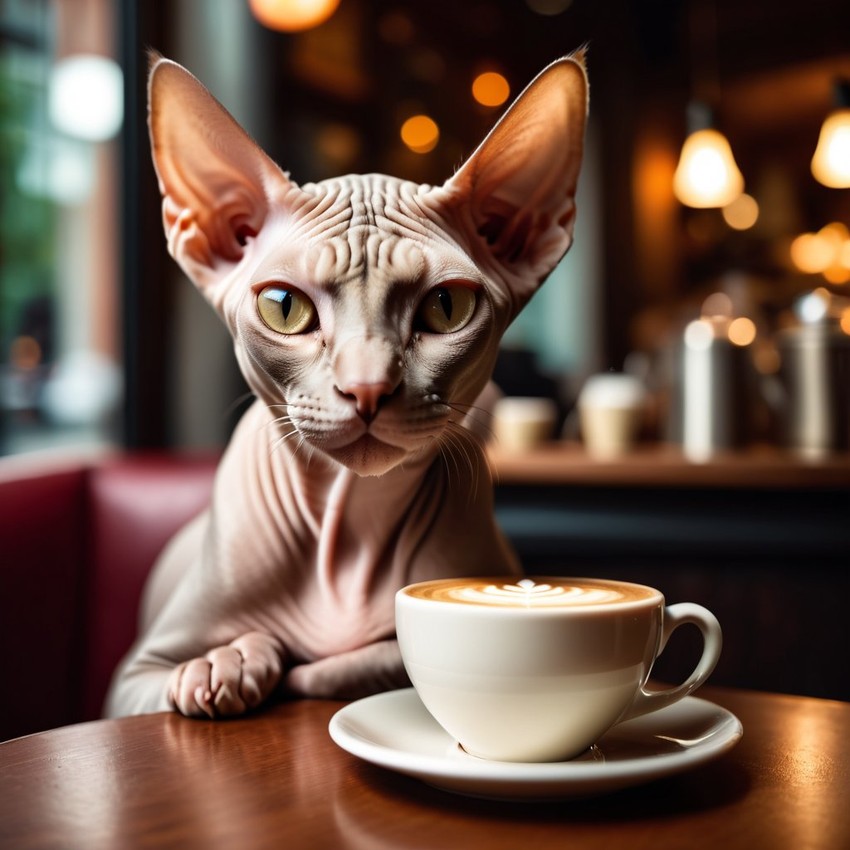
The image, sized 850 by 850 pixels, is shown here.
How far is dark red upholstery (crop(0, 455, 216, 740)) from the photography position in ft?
4.35

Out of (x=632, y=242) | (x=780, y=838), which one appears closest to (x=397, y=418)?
(x=780, y=838)

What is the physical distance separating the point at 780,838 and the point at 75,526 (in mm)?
1134

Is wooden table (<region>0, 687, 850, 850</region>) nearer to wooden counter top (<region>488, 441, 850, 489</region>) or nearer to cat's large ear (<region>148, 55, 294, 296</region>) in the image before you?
cat's large ear (<region>148, 55, 294, 296</region>)

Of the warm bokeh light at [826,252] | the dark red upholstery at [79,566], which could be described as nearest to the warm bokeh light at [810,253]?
the warm bokeh light at [826,252]

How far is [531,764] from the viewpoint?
1.91 ft

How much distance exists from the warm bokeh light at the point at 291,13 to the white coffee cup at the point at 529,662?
2.11m

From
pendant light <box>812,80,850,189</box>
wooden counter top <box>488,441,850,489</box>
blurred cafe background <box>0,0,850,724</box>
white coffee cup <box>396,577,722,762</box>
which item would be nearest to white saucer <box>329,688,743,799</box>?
white coffee cup <box>396,577,722,762</box>

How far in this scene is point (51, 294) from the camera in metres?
2.85

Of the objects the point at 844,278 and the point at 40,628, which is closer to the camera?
the point at 40,628

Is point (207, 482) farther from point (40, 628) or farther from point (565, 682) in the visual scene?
point (565, 682)

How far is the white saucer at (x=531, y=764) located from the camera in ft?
1.79

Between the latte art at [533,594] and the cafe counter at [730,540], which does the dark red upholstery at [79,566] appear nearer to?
the cafe counter at [730,540]

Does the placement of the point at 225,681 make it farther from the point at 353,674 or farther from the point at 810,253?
the point at 810,253

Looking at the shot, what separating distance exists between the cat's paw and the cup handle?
0.89 feet
